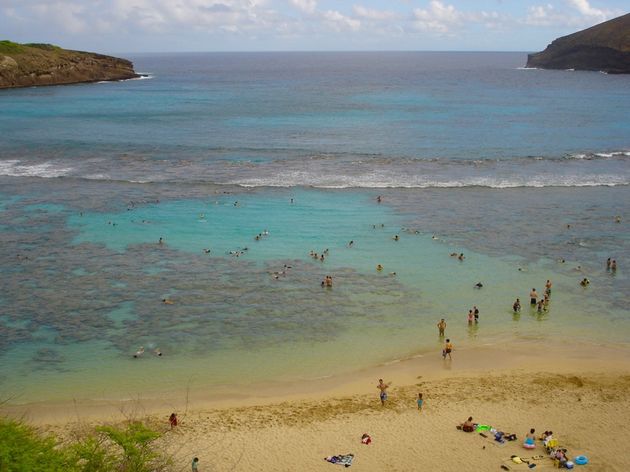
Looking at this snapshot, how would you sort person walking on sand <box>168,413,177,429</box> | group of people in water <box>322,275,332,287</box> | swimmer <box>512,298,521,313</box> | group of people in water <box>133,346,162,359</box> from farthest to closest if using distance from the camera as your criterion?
group of people in water <box>322,275,332,287</box>
swimmer <box>512,298,521,313</box>
group of people in water <box>133,346,162,359</box>
person walking on sand <box>168,413,177,429</box>

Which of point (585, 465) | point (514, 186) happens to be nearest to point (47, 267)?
point (585, 465)

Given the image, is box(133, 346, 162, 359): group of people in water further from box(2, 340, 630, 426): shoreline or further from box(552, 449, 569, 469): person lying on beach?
box(552, 449, 569, 469): person lying on beach

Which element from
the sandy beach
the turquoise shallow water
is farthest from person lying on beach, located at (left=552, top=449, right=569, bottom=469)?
the turquoise shallow water

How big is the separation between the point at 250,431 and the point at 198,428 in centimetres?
189

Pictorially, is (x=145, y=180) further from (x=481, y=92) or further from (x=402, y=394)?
(x=481, y=92)

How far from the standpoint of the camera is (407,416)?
74.4 feet

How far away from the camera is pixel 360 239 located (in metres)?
41.9

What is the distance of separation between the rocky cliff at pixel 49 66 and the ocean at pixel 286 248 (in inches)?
2597

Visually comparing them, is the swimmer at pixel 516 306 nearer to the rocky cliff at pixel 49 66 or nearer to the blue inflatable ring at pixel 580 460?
the blue inflatable ring at pixel 580 460

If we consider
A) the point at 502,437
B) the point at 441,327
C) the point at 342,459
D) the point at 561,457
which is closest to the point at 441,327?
the point at 441,327

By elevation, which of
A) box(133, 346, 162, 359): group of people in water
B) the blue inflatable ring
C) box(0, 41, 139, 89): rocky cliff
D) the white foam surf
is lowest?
the blue inflatable ring

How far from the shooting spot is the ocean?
27.9 m

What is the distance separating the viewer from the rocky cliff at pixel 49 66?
466 ft

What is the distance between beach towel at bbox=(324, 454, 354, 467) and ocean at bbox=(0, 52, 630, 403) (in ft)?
18.6
